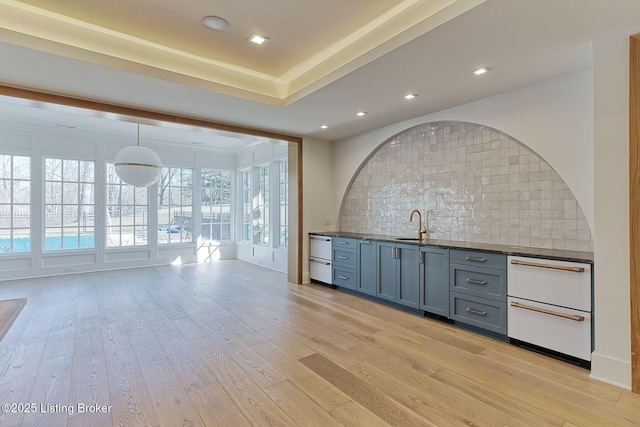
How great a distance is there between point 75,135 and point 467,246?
726 centimetres

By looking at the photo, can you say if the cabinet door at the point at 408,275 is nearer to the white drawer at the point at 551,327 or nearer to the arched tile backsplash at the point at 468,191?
the arched tile backsplash at the point at 468,191

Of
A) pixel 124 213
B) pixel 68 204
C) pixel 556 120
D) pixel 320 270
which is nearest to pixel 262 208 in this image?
pixel 320 270

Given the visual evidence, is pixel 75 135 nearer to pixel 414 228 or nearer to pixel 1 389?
pixel 1 389

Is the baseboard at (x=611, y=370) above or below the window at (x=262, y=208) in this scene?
below

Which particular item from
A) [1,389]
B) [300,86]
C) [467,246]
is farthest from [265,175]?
[1,389]

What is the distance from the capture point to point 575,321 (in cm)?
254

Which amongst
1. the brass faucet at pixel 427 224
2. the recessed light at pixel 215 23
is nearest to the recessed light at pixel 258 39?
the recessed light at pixel 215 23

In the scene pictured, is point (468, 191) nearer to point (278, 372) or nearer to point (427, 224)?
point (427, 224)

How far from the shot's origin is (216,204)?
8.14 meters

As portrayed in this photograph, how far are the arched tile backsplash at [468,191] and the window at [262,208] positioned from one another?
8.24ft

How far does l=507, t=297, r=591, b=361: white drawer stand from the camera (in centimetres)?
250

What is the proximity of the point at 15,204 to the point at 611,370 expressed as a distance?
850 centimetres

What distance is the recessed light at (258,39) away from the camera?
288 cm

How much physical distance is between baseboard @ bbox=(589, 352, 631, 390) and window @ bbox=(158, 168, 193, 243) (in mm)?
7472
